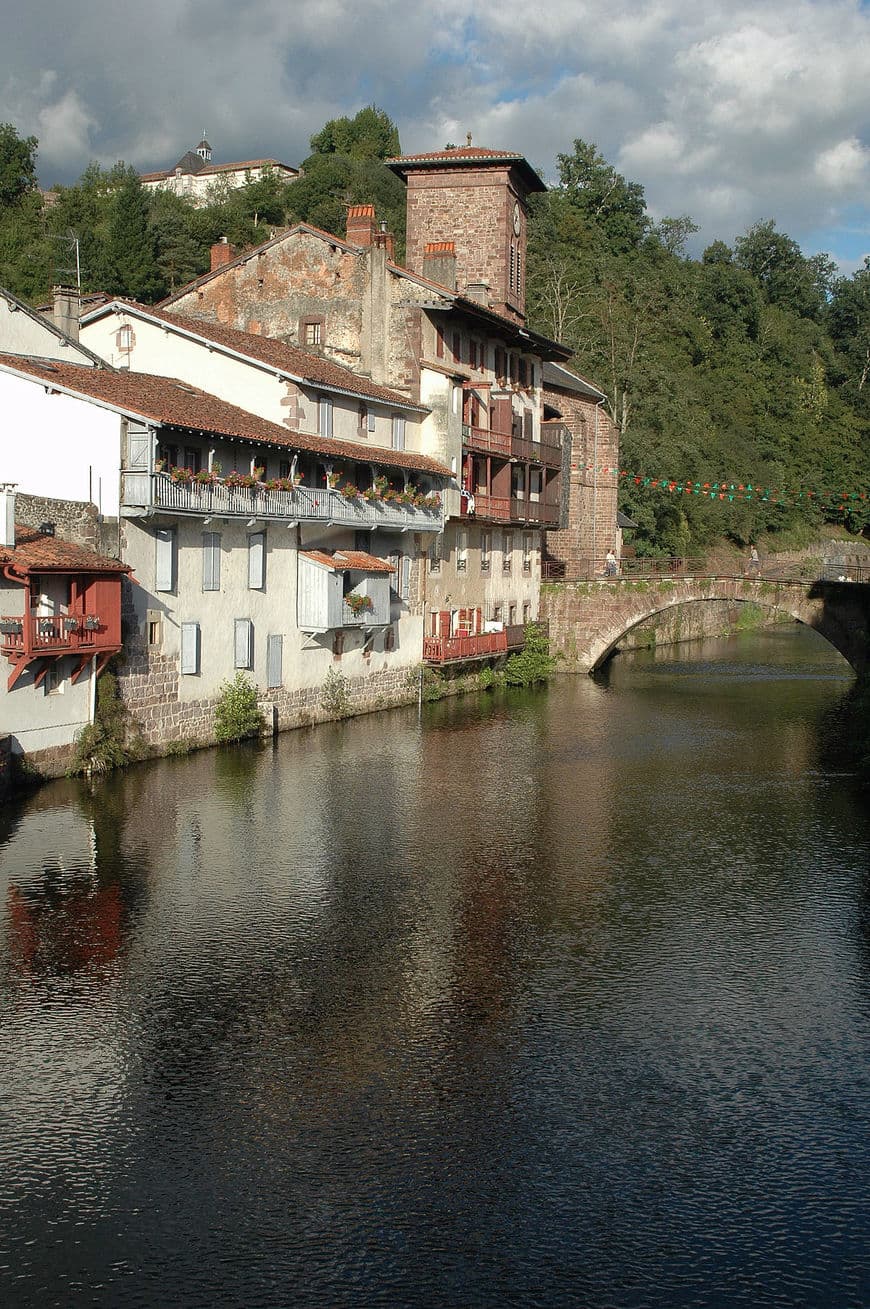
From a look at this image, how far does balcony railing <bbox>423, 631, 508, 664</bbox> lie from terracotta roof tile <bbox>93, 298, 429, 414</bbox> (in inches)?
338

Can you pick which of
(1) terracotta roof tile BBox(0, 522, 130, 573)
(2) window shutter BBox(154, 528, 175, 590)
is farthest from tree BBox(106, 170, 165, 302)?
(1) terracotta roof tile BBox(0, 522, 130, 573)

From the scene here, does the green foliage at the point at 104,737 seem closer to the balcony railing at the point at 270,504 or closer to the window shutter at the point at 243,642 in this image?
the balcony railing at the point at 270,504

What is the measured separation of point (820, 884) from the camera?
2578 cm

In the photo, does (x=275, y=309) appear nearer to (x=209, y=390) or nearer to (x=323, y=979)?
(x=209, y=390)

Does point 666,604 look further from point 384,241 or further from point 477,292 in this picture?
point 384,241

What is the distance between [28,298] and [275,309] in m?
31.4

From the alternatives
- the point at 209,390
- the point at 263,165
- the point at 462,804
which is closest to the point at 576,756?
the point at 462,804

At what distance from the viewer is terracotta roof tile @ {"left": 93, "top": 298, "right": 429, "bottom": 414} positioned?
1610 inches

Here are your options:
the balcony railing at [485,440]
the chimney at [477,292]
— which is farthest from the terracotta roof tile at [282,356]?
the chimney at [477,292]

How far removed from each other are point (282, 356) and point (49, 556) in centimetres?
1541

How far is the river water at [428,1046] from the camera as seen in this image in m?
13.2

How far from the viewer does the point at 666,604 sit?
59188mm

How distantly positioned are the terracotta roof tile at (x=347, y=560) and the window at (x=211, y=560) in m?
4.75

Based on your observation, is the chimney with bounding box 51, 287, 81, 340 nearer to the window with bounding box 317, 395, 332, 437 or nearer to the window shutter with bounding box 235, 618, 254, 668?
the window with bounding box 317, 395, 332, 437
